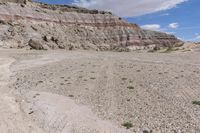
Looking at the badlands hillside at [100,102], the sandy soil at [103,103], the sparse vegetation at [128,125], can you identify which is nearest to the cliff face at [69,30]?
the badlands hillside at [100,102]

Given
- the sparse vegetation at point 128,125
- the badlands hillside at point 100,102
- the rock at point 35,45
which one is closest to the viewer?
the sparse vegetation at point 128,125

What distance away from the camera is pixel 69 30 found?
95.4 metres

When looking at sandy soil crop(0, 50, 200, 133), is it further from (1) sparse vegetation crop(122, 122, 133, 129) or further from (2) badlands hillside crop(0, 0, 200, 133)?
(1) sparse vegetation crop(122, 122, 133, 129)

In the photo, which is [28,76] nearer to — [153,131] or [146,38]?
[153,131]

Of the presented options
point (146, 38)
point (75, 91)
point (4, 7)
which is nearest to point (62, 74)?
point (75, 91)

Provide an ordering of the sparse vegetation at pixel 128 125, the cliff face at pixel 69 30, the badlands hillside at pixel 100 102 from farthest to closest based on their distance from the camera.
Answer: the cliff face at pixel 69 30, the badlands hillside at pixel 100 102, the sparse vegetation at pixel 128 125

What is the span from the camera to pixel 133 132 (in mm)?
11469

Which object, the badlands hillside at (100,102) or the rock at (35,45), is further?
the rock at (35,45)

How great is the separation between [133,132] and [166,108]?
3.47m

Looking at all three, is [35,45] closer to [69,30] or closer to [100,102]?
[69,30]

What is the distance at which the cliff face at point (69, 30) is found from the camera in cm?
7300

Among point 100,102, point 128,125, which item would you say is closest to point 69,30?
point 100,102

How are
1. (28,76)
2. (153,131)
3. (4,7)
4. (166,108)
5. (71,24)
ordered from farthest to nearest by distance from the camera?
(71,24) → (4,7) → (28,76) → (166,108) → (153,131)

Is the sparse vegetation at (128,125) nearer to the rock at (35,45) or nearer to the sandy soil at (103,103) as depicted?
the sandy soil at (103,103)
